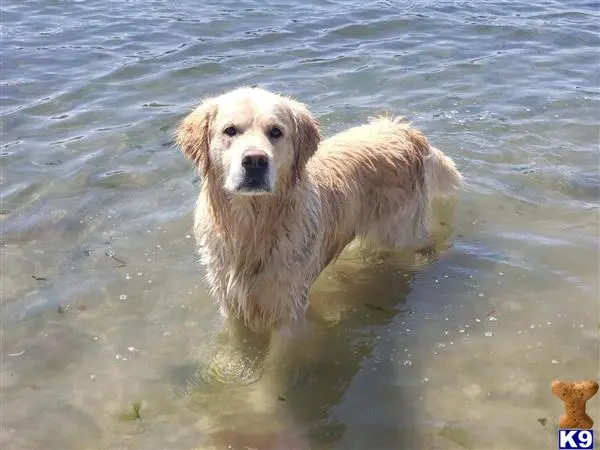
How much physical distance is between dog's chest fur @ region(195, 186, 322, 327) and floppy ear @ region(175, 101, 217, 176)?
255 millimetres

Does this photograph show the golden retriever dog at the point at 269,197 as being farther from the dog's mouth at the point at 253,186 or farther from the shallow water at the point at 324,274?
the shallow water at the point at 324,274

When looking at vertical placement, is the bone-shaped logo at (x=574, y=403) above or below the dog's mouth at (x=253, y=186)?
below

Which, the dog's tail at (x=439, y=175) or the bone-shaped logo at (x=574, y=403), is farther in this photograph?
the dog's tail at (x=439, y=175)

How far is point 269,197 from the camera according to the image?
4.19 metres

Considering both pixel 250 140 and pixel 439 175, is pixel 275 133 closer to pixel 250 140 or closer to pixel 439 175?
pixel 250 140

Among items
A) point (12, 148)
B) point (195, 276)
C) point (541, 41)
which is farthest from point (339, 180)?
point (541, 41)

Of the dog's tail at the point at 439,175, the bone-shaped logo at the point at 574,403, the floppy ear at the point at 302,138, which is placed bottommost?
the bone-shaped logo at the point at 574,403

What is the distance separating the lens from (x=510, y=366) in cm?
446

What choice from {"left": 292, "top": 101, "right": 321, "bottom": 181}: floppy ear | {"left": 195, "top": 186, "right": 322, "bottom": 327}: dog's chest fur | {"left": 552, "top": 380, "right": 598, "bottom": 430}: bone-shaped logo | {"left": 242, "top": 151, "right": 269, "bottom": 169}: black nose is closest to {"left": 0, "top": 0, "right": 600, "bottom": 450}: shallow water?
{"left": 552, "top": 380, "right": 598, "bottom": 430}: bone-shaped logo

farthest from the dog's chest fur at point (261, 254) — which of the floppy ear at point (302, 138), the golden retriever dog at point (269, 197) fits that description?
the floppy ear at point (302, 138)

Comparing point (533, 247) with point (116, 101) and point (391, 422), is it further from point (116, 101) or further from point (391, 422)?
point (116, 101)

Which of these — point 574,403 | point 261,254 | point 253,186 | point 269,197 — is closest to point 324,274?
point 261,254

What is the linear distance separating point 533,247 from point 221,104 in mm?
3137

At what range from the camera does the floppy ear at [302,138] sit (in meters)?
4.25
